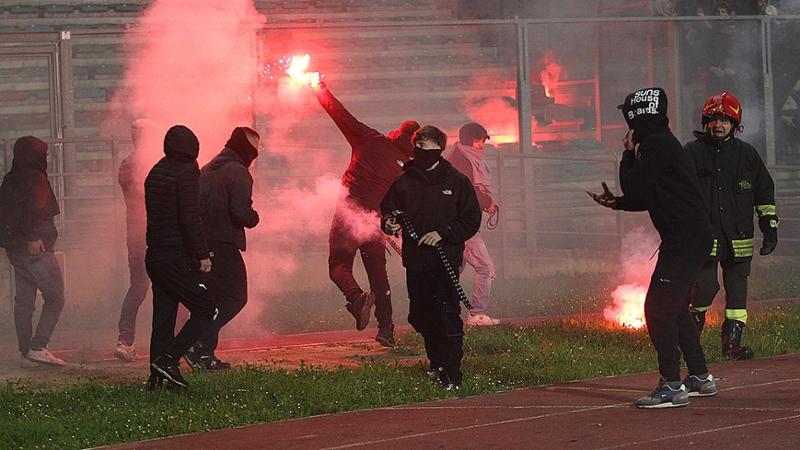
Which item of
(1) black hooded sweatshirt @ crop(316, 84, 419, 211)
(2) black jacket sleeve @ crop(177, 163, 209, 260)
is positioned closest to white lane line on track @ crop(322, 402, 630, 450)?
(2) black jacket sleeve @ crop(177, 163, 209, 260)

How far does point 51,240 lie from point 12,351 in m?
1.64

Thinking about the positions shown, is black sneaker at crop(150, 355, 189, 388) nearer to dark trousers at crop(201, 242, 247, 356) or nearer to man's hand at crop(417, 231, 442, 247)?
dark trousers at crop(201, 242, 247, 356)

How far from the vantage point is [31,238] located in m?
12.1

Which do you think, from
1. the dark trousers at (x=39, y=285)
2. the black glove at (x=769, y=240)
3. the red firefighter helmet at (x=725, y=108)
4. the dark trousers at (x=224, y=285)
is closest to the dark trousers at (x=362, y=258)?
the dark trousers at (x=224, y=285)

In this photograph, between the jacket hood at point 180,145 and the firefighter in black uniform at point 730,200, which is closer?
the jacket hood at point 180,145

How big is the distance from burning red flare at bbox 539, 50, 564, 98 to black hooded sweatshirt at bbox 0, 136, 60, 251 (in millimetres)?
11324

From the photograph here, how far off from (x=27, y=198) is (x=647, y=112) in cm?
528

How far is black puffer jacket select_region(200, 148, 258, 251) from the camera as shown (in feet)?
37.1

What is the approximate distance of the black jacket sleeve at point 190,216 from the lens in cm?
1005

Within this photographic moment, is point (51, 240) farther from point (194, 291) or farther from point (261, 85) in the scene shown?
point (261, 85)

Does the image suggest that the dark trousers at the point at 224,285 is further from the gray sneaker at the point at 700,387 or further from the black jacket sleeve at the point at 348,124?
the gray sneaker at the point at 700,387

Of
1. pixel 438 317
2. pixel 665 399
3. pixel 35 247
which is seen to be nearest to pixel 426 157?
pixel 438 317

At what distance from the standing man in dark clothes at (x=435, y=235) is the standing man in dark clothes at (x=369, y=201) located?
7.33 feet

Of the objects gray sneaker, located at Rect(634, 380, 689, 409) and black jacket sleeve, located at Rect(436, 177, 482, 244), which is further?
black jacket sleeve, located at Rect(436, 177, 482, 244)
